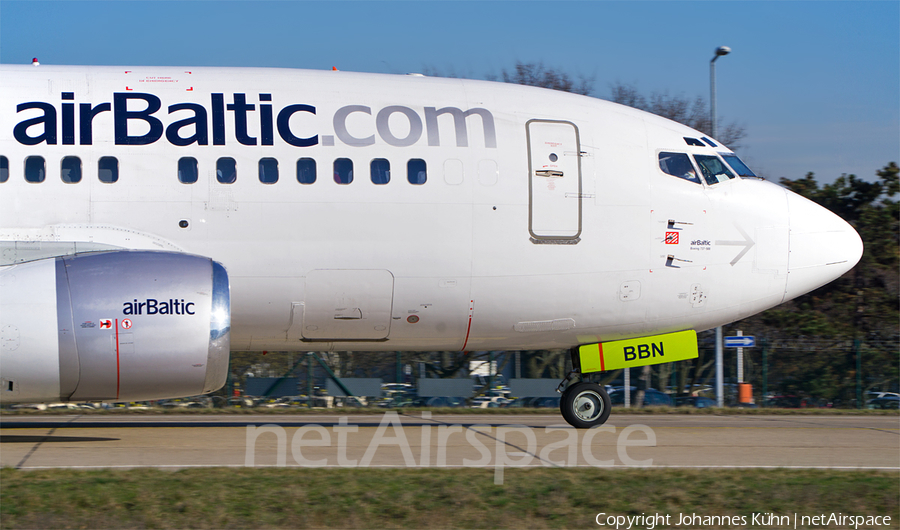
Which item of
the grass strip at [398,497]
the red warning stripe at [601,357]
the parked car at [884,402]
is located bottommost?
the parked car at [884,402]

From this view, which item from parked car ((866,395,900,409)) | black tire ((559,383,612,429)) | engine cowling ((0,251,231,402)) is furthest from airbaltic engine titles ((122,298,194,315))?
parked car ((866,395,900,409))

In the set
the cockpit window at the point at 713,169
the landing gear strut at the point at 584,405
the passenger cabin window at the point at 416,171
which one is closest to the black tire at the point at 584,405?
the landing gear strut at the point at 584,405

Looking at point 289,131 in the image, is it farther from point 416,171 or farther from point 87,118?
point 87,118

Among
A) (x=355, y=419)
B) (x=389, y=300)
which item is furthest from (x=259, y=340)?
(x=355, y=419)

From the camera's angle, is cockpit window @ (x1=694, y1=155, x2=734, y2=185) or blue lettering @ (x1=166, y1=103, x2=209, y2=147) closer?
blue lettering @ (x1=166, y1=103, x2=209, y2=147)

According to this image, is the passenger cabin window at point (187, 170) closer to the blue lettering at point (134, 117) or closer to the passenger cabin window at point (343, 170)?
the blue lettering at point (134, 117)

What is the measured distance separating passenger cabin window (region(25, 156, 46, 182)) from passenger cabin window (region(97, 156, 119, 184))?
0.67 meters

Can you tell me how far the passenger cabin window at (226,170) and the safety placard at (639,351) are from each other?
220 inches

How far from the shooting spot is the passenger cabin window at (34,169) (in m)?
10.5

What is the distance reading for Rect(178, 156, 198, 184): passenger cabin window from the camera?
1076 cm

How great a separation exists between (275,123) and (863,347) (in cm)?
1791

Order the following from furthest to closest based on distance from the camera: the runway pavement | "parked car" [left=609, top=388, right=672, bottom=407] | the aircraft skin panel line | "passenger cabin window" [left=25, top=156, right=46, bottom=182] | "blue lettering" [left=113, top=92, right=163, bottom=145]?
"parked car" [left=609, top=388, right=672, bottom=407] → "blue lettering" [left=113, top=92, right=163, bottom=145] → "passenger cabin window" [left=25, top=156, right=46, bottom=182] → the aircraft skin panel line → the runway pavement

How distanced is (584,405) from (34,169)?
803 centimetres

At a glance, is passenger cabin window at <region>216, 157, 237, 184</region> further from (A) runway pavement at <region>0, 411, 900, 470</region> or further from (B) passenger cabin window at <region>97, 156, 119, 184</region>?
(A) runway pavement at <region>0, 411, 900, 470</region>
